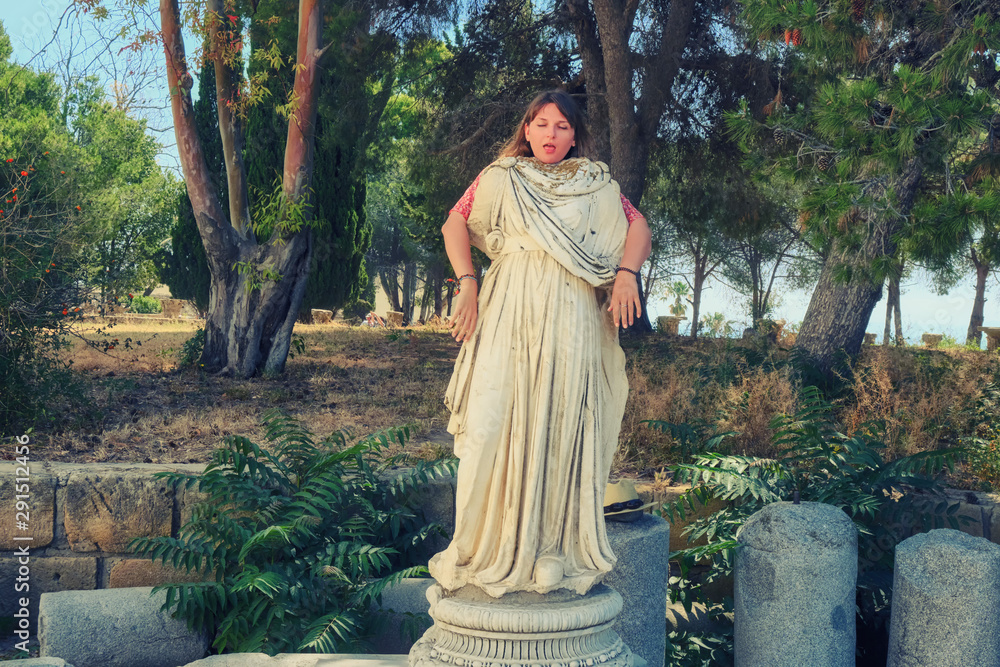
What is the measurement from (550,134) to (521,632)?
191cm

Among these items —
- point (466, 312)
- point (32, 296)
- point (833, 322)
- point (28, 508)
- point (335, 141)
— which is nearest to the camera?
point (466, 312)

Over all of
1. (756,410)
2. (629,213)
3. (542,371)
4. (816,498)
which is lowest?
(816,498)

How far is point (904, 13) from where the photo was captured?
6559mm

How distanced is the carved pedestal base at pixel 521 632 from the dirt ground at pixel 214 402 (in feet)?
8.84

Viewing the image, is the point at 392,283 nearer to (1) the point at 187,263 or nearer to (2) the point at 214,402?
(1) the point at 187,263

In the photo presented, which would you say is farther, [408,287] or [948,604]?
[408,287]

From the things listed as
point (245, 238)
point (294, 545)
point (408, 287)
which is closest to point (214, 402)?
point (245, 238)

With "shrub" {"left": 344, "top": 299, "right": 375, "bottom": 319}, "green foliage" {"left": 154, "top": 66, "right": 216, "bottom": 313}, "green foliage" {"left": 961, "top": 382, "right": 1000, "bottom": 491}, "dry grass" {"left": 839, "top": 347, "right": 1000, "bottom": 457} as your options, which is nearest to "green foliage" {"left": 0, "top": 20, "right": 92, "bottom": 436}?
"dry grass" {"left": 839, "top": 347, "right": 1000, "bottom": 457}

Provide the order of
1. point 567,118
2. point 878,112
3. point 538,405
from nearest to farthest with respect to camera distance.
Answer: point 538,405
point 567,118
point 878,112

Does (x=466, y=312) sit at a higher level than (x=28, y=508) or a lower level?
higher

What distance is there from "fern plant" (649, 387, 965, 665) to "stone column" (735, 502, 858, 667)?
0.48m

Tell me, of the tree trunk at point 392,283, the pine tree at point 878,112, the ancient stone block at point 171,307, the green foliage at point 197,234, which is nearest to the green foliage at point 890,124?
the pine tree at point 878,112

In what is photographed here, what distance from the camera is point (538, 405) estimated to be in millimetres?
3316

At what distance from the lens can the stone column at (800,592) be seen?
4484 millimetres
